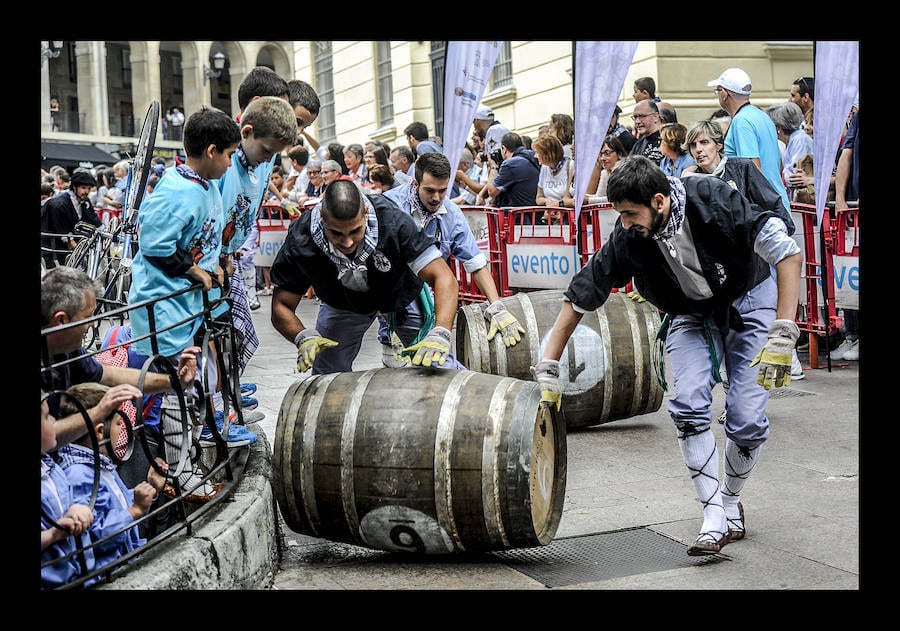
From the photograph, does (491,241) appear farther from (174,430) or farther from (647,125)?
(174,430)

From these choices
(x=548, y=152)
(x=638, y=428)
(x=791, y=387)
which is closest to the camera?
(x=638, y=428)

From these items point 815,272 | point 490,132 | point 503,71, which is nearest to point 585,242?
point 815,272

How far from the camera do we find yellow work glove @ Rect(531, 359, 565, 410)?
14.3ft

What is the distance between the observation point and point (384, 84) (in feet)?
80.2

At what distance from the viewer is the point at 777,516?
4.85m

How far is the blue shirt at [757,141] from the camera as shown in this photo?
7.24 meters

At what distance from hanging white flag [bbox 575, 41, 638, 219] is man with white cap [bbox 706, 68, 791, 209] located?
0.74 meters

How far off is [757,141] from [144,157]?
13.1 feet

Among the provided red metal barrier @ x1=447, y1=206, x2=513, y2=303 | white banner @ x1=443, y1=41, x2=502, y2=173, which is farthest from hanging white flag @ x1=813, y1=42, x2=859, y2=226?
red metal barrier @ x1=447, y1=206, x2=513, y2=303

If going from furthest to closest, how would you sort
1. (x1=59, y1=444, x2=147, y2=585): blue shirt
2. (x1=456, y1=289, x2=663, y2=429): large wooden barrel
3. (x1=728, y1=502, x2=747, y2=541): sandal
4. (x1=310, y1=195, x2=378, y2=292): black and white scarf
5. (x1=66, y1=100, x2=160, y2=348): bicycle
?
(x1=66, y1=100, x2=160, y2=348): bicycle → (x1=456, y1=289, x2=663, y2=429): large wooden barrel → (x1=310, y1=195, x2=378, y2=292): black and white scarf → (x1=728, y1=502, x2=747, y2=541): sandal → (x1=59, y1=444, x2=147, y2=585): blue shirt

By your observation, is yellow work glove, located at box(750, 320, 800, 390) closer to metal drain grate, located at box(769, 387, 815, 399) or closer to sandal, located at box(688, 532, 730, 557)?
sandal, located at box(688, 532, 730, 557)

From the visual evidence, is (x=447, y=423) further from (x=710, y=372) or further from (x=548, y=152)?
(x=548, y=152)
